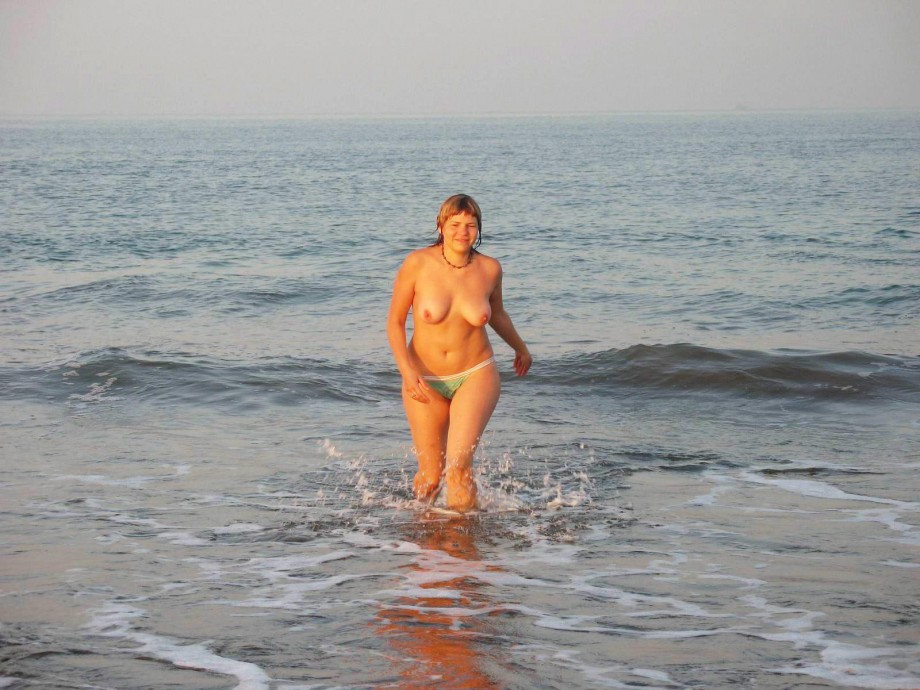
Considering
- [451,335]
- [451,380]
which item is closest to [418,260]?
[451,335]

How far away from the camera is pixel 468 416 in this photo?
654 centimetres

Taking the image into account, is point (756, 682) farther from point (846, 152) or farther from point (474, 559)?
point (846, 152)

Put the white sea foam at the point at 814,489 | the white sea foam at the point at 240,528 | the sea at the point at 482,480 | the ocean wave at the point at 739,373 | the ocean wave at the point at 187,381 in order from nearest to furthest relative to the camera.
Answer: the sea at the point at 482,480 → the white sea foam at the point at 240,528 → the white sea foam at the point at 814,489 → the ocean wave at the point at 187,381 → the ocean wave at the point at 739,373

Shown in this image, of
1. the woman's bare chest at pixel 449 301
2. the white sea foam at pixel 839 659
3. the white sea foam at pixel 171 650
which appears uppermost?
the woman's bare chest at pixel 449 301

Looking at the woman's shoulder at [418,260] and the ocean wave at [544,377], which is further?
the ocean wave at [544,377]

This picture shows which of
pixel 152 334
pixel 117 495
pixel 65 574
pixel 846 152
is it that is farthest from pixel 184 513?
pixel 846 152

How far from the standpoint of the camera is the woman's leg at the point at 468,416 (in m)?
6.54

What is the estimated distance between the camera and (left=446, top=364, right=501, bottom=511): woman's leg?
6.54 metres

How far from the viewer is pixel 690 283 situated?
1836 centimetres

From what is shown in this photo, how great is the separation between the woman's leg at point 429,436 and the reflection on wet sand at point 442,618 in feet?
1.31

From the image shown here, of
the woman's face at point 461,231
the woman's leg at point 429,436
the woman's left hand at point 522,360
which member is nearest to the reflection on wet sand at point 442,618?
the woman's leg at point 429,436

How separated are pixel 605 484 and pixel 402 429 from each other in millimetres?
2466

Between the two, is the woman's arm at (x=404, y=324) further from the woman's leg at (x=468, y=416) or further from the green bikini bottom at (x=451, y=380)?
the woman's leg at (x=468, y=416)

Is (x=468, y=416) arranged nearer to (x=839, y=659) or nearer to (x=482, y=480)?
(x=482, y=480)
